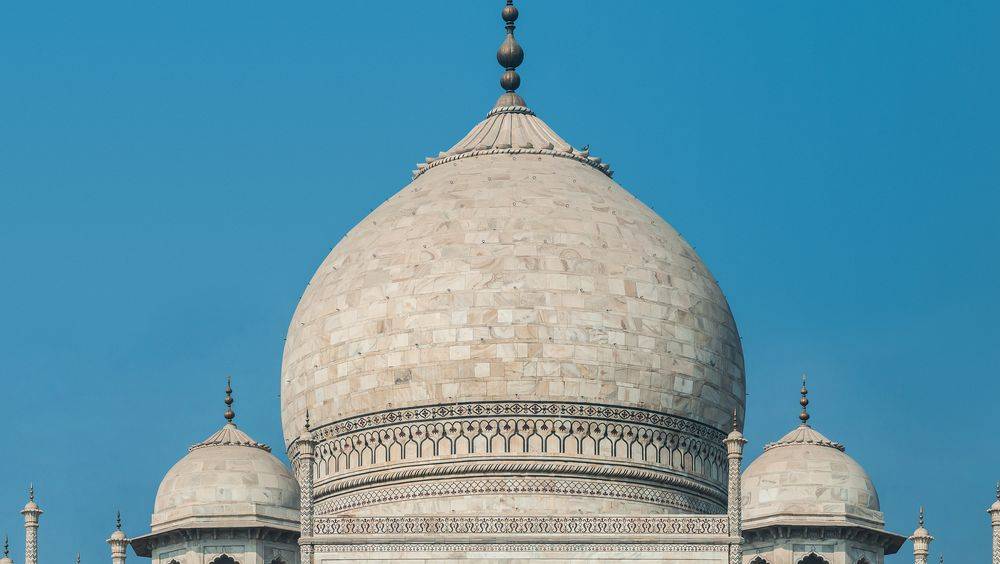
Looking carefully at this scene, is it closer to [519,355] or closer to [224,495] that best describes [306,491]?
[224,495]

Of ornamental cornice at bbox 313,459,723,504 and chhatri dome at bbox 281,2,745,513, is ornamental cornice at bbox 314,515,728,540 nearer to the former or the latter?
chhatri dome at bbox 281,2,745,513

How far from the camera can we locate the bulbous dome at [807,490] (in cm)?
5316

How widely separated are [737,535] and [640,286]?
16.8 feet

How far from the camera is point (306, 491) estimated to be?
168 feet

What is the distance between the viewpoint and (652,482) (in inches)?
2112

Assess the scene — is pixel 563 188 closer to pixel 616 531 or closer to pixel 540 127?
pixel 540 127

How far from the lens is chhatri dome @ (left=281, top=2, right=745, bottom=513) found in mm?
53312

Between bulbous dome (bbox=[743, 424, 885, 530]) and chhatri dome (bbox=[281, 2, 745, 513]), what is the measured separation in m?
0.99

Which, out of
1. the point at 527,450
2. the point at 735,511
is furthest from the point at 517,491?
the point at 735,511

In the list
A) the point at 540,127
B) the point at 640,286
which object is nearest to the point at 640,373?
the point at 640,286

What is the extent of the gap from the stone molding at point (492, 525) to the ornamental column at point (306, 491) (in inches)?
7.2

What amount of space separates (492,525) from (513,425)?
8.05 ft

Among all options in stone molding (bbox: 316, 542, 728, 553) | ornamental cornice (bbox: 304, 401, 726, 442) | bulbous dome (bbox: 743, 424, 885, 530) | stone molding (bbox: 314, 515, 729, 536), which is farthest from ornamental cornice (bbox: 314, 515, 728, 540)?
bulbous dome (bbox: 743, 424, 885, 530)

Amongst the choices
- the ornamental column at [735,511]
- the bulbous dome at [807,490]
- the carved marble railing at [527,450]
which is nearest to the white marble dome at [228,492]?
the carved marble railing at [527,450]
